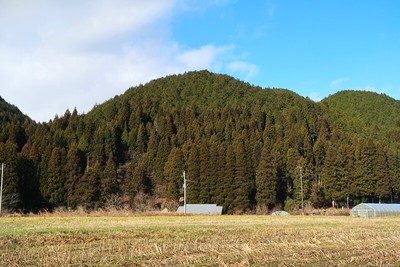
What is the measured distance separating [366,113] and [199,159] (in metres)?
87.3

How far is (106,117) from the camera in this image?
130000 mm

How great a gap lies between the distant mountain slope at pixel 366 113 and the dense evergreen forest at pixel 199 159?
0.76 m

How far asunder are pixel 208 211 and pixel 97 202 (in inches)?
782

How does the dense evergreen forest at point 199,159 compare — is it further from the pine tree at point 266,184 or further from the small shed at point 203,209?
the small shed at point 203,209

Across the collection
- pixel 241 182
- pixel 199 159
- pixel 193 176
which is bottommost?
pixel 241 182

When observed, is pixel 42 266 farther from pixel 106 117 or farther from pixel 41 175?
A: pixel 106 117

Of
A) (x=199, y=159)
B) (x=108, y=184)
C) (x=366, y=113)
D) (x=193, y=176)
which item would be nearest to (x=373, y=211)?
(x=193, y=176)

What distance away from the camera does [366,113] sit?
14600 centimetres

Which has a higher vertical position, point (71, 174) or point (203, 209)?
point (71, 174)

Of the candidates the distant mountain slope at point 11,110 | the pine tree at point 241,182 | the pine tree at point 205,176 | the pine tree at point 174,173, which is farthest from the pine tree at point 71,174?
the distant mountain slope at point 11,110

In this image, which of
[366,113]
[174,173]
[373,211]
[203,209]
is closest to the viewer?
[373,211]

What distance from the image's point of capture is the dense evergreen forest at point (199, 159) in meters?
72.8

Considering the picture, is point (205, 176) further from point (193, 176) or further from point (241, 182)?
point (241, 182)

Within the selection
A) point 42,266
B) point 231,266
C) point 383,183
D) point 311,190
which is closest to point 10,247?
point 42,266
